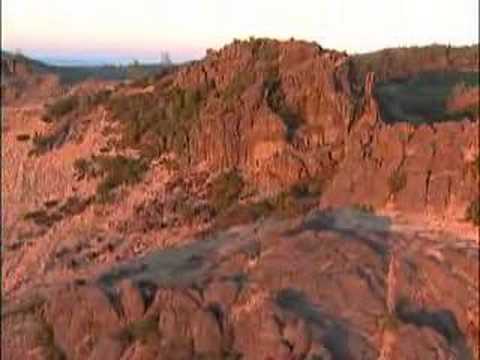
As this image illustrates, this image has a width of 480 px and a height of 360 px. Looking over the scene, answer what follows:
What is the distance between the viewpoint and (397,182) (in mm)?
27062

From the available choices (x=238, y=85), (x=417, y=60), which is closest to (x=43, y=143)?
(x=238, y=85)

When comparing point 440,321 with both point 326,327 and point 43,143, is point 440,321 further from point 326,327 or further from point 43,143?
point 43,143

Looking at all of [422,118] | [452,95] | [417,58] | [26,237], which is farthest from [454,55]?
[26,237]

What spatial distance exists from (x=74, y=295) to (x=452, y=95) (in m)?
20.6

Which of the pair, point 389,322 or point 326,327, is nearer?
point 326,327

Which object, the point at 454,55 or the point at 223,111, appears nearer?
the point at 223,111

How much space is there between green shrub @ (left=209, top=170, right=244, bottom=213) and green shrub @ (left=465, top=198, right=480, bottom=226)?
18.2ft

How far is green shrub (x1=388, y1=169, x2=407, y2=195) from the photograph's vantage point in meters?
27.0

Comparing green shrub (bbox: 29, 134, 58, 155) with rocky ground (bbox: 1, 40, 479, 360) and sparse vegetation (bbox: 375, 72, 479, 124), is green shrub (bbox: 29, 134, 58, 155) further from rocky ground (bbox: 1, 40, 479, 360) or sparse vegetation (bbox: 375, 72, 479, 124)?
sparse vegetation (bbox: 375, 72, 479, 124)

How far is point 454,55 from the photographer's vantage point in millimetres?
58000

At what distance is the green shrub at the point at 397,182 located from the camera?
27.0 metres

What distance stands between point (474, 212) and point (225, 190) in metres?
6.07

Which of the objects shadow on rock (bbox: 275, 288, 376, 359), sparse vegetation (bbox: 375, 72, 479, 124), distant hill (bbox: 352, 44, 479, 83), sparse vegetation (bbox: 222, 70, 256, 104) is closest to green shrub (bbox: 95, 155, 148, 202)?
sparse vegetation (bbox: 222, 70, 256, 104)

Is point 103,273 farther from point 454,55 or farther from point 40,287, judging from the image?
point 454,55
